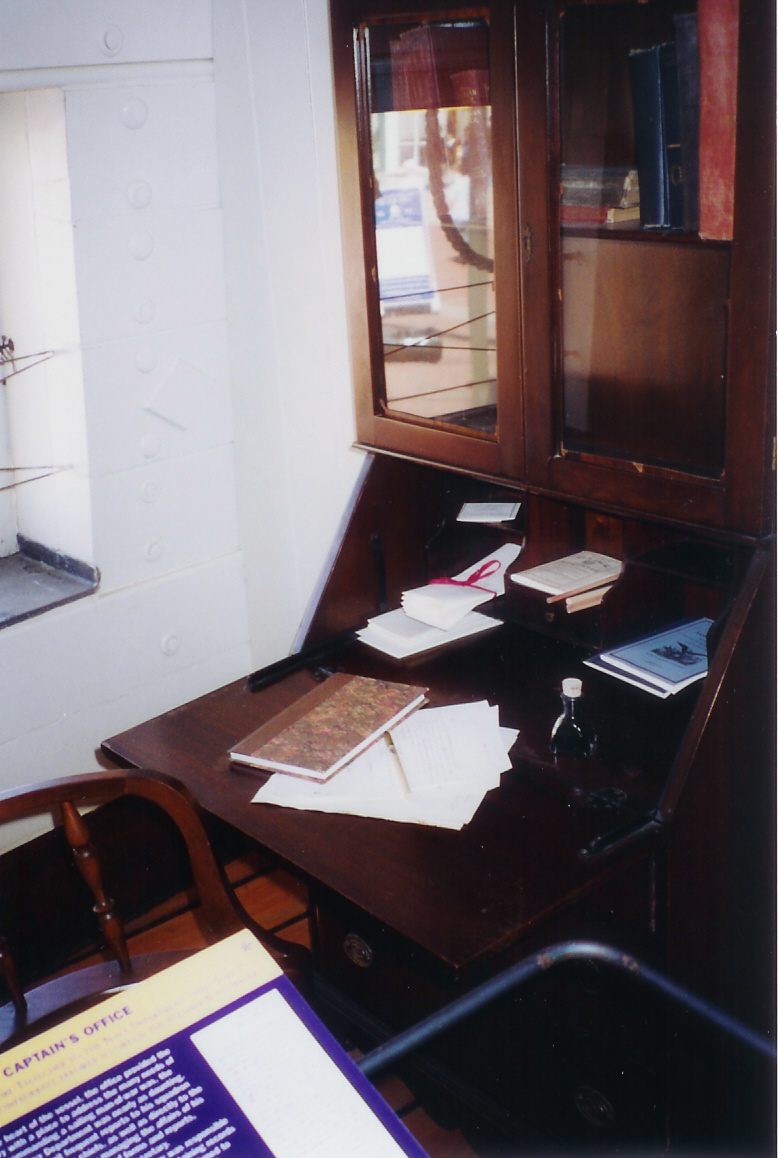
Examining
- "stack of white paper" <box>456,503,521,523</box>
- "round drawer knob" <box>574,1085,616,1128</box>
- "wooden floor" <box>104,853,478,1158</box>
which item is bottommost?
"wooden floor" <box>104,853,478,1158</box>

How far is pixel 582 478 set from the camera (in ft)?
5.12

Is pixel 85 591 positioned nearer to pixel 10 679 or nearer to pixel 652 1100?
pixel 10 679

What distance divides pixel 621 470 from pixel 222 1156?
105 cm

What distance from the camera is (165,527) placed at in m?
2.30

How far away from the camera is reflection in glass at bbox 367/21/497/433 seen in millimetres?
1581

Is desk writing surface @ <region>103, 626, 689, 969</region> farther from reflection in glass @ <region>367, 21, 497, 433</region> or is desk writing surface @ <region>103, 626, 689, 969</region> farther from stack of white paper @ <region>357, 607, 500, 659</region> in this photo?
reflection in glass @ <region>367, 21, 497, 433</region>

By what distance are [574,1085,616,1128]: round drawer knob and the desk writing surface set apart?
0.48 m

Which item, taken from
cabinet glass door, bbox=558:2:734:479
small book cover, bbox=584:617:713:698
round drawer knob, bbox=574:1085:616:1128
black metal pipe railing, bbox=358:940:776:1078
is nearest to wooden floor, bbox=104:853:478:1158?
round drawer knob, bbox=574:1085:616:1128

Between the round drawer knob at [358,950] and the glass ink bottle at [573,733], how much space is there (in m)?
0.60

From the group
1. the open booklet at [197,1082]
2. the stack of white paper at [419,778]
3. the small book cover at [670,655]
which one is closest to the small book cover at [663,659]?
the small book cover at [670,655]

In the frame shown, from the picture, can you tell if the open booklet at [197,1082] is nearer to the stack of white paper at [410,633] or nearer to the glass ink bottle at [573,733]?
the glass ink bottle at [573,733]

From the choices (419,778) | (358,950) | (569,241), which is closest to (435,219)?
(569,241)

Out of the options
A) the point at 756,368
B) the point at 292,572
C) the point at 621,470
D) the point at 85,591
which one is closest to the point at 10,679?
the point at 85,591

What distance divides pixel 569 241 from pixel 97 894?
3.33 ft
